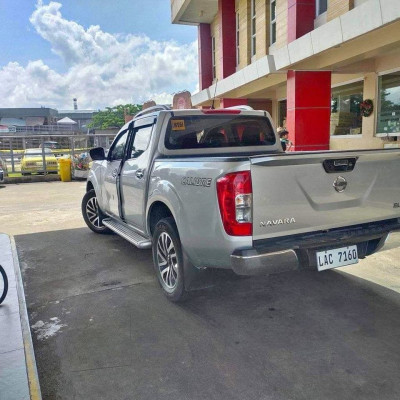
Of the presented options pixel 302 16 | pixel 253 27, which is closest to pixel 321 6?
pixel 302 16

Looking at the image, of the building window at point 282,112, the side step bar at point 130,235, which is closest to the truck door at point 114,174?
the side step bar at point 130,235

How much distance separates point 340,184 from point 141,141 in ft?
8.42

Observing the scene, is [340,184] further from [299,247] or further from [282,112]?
[282,112]

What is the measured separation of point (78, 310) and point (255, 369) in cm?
195

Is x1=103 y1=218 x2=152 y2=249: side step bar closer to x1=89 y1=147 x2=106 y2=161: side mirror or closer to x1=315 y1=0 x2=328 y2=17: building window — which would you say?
x1=89 y1=147 x2=106 y2=161: side mirror

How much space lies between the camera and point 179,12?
17609 mm

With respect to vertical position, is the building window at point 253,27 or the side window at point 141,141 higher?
the building window at point 253,27

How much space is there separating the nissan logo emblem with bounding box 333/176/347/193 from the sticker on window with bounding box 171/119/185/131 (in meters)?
1.93

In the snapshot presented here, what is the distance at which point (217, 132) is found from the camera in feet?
15.3

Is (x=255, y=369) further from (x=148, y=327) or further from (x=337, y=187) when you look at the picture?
A: (x=337, y=187)

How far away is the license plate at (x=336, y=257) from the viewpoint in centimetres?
321

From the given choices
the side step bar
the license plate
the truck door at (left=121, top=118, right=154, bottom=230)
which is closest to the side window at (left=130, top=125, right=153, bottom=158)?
the truck door at (left=121, top=118, right=154, bottom=230)

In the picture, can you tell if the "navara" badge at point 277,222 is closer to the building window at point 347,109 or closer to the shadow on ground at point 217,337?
the shadow on ground at point 217,337

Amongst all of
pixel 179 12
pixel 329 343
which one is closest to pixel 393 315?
pixel 329 343
